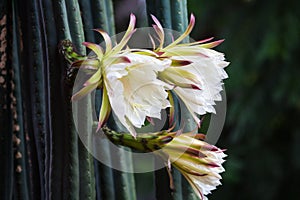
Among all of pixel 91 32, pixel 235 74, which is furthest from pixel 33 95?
pixel 235 74

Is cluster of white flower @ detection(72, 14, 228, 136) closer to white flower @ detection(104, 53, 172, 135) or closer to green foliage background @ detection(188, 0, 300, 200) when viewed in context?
white flower @ detection(104, 53, 172, 135)

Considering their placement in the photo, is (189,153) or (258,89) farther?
(258,89)

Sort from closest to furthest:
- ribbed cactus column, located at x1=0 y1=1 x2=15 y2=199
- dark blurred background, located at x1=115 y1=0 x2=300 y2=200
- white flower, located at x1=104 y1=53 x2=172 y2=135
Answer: white flower, located at x1=104 y1=53 x2=172 y2=135 < ribbed cactus column, located at x1=0 y1=1 x2=15 y2=199 < dark blurred background, located at x1=115 y1=0 x2=300 y2=200

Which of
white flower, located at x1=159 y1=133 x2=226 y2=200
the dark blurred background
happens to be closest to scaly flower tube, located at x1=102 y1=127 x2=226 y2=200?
white flower, located at x1=159 y1=133 x2=226 y2=200

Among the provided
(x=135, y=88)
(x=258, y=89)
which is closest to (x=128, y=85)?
(x=135, y=88)

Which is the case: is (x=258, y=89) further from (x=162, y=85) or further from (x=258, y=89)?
(x=162, y=85)

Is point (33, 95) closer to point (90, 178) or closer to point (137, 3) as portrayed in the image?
point (90, 178)

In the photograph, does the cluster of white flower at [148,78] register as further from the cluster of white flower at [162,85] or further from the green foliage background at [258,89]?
the green foliage background at [258,89]
